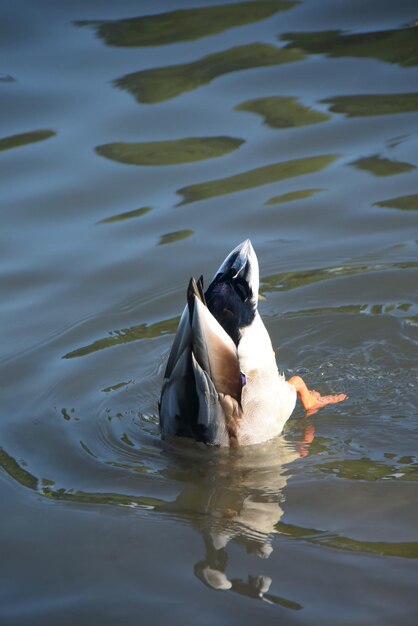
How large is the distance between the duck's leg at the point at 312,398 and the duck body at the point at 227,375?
0.10 m

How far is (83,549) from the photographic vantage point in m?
4.04

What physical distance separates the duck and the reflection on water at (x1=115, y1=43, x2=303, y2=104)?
4.04 metres

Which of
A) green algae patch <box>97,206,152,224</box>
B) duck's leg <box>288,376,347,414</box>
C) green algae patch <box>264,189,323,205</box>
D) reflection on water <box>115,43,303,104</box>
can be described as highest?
reflection on water <box>115,43,303,104</box>

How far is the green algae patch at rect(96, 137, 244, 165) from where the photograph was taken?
7.80m

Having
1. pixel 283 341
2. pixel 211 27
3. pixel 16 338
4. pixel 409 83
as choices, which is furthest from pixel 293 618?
pixel 211 27

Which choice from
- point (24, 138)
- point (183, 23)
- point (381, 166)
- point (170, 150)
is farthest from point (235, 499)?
point (183, 23)

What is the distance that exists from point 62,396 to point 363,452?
1589 mm

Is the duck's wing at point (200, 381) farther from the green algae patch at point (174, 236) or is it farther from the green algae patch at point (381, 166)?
the green algae patch at point (381, 166)

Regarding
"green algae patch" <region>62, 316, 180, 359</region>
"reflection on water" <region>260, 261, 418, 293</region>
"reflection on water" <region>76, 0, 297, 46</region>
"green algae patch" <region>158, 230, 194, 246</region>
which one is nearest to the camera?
Result: "green algae patch" <region>62, 316, 180, 359</region>

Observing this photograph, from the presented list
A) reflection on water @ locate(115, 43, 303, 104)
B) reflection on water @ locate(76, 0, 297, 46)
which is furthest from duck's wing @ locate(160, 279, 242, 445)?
reflection on water @ locate(76, 0, 297, 46)

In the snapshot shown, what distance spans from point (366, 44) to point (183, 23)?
177cm

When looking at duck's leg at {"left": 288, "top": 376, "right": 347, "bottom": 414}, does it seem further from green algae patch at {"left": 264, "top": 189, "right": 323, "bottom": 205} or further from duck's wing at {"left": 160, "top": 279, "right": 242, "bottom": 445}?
green algae patch at {"left": 264, "top": 189, "right": 323, "bottom": 205}

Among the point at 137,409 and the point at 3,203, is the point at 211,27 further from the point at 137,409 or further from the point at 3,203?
the point at 137,409

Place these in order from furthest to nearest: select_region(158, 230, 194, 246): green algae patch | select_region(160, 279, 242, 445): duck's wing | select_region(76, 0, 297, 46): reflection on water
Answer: select_region(76, 0, 297, 46): reflection on water → select_region(158, 230, 194, 246): green algae patch → select_region(160, 279, 242, 445): duck's wing
